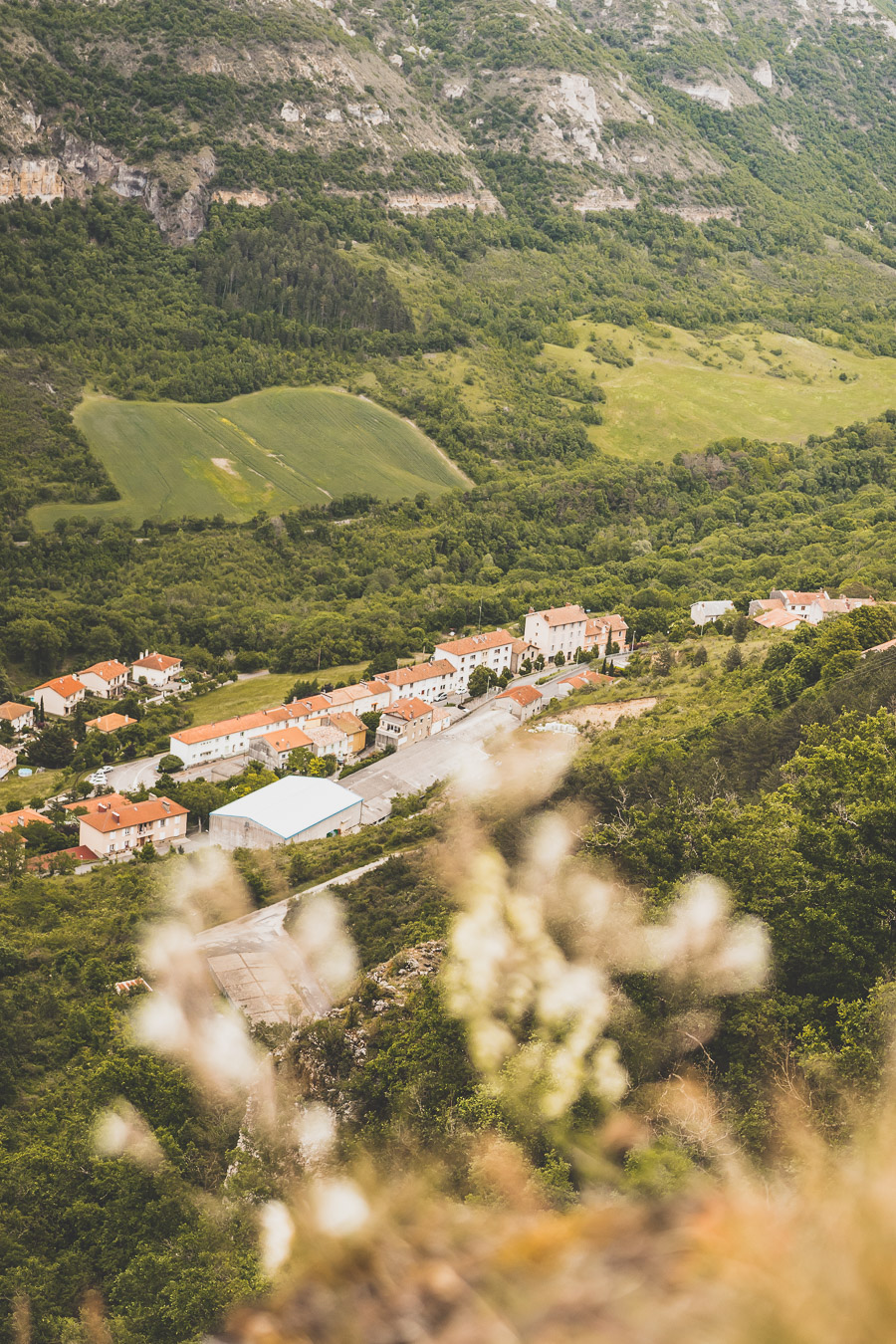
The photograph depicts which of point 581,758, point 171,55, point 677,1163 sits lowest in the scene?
point 581,758

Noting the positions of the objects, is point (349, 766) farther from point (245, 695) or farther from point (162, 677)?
point (162, 677)

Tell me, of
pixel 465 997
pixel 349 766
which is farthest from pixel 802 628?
pixel 465 997

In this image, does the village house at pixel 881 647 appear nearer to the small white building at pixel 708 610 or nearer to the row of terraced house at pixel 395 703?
the row of terraced house at pixel 395 703

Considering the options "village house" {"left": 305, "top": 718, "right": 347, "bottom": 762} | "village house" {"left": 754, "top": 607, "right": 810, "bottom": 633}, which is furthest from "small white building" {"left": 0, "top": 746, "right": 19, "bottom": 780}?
"village house" {"left": 754, "top": 607, "right": 810, "bottom": 633}

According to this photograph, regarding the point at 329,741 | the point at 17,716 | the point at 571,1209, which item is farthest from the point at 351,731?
the point at 571,1209

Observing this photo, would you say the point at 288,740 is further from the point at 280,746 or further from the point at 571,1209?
the point at 571,1209
